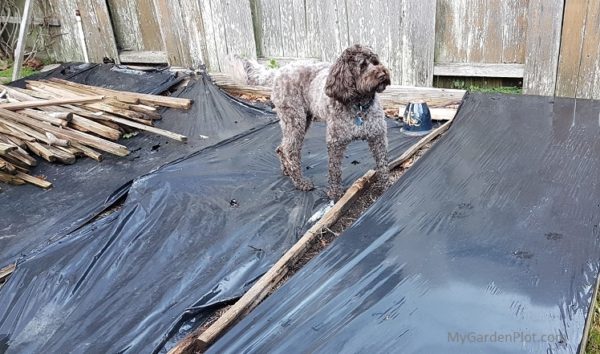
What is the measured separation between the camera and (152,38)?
793 cm

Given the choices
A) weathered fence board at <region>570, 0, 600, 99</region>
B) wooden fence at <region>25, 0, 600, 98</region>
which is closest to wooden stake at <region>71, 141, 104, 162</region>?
wooden fence at <region>25, 0, 600, 98</region>

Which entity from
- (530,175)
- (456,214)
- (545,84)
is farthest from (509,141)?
(545,84)

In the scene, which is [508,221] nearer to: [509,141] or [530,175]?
[530,175]

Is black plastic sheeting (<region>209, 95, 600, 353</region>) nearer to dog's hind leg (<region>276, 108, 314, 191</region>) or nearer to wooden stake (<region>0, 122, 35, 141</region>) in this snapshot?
dog's hind leg (<region>276, 108, 314, 191</region>)

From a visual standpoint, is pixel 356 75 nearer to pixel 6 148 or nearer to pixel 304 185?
pixel 304 185

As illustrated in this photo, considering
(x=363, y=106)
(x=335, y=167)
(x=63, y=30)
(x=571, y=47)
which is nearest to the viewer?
(x=363, y=106)

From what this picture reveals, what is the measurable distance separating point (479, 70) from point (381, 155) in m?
2.58

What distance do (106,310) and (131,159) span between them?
2.40 meters

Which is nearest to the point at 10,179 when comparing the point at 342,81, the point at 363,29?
the point at 342,81

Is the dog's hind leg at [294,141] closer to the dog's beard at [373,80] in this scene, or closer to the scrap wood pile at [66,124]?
the dog's beard at [373,80]

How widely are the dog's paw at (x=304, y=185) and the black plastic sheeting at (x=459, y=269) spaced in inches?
31.8

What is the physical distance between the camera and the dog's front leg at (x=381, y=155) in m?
3.79

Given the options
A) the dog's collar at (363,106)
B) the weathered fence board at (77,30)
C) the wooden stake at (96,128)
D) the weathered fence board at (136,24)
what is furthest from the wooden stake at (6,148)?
the weathered fence board at (77,30)

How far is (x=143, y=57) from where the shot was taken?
8008mm
